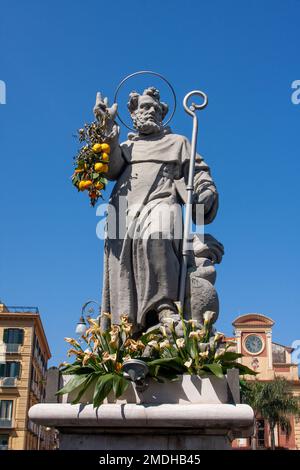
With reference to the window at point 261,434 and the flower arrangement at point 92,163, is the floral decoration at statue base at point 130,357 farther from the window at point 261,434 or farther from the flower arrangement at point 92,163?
the window at point 261,434

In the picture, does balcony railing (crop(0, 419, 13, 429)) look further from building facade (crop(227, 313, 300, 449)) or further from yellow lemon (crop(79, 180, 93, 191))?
yellow lemon (crop(79, 180, 93, 191))

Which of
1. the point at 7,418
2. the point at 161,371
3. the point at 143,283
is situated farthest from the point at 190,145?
the point at 7,418

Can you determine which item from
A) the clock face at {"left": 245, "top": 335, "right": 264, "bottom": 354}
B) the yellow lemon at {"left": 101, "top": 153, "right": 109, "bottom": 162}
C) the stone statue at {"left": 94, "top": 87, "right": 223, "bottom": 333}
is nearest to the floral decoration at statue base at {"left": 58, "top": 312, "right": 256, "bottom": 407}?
the stone statue at {"left": 94, "top": 87, "right": 223, "bottom": 333}

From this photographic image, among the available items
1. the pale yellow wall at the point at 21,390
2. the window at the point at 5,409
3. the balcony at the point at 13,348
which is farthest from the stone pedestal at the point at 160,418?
the balcony at the point at 13,348

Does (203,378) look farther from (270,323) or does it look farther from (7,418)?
(270,323)

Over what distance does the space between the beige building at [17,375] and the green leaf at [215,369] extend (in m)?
48.7

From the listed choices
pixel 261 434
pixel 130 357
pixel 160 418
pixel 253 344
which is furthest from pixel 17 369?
pixel 160 418

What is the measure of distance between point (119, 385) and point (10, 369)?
2008 inches

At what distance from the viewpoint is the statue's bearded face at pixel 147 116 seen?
313 inches

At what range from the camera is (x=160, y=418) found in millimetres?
5102

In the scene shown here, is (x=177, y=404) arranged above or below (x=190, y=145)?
below
